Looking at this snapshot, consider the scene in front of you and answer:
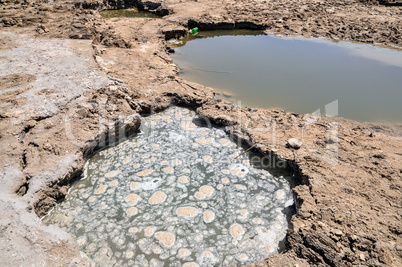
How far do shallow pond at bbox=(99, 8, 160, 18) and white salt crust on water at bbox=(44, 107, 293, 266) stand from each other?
664cm

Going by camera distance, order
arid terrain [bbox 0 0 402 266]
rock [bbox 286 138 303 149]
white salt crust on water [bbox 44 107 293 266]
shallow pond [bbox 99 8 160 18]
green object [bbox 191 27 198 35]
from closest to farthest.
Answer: arid terrain [bbox 0 0 402 266], white salt crust on water [bbox 44 107 293 266], rock [bbox 286 138 303 149], green object [bbox 191 27 198 35], shallow pond [bbox 99 8 160 18]

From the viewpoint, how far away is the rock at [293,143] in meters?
4.08

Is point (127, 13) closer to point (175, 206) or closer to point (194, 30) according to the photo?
point (194, 30)

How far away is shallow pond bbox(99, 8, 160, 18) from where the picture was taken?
9.72 meters

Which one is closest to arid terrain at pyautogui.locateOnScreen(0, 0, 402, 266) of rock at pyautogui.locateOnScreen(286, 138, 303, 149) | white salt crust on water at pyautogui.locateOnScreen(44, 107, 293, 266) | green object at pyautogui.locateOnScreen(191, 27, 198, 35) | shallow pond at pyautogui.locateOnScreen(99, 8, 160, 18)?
rock at pyautogui.locateOnScreen(286, 138, 303, 149)

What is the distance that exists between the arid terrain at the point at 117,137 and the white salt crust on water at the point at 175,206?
22 cm

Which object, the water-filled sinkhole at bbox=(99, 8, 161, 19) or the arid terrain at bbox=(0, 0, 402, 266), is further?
the water-filled sinkhole at bbox=(99, 8, 161, 19)

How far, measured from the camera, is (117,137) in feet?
14.5

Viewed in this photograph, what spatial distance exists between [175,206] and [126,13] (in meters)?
8.40

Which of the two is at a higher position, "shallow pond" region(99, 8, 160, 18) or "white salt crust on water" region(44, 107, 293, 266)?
"shallow pond" region(99, 8, 160, 18)

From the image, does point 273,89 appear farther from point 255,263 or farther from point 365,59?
point 255,263

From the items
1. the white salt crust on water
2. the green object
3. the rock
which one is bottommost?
the white salt crust on water

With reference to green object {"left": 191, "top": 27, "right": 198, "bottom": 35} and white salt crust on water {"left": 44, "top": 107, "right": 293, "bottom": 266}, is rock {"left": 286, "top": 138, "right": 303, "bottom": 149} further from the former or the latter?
green object {"left": 191, "top": 27, "right": 198, "bottom": 35}

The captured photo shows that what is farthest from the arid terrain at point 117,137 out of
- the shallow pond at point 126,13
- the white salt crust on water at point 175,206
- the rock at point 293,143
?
the shallow pond at point 126,13
